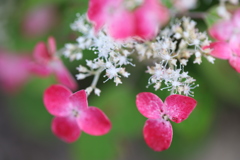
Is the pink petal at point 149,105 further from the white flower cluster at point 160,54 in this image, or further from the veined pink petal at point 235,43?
the veined pink petal at point 235,43

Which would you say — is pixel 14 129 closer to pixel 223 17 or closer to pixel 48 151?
pixel 48 151

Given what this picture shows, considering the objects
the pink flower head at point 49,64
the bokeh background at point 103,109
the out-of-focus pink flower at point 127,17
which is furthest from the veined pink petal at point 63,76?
the out-of-focus pink flower at point 127,17

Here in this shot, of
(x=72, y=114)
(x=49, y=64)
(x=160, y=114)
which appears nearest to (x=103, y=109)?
(x=49, y=64)

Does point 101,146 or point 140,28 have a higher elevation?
point 140,28

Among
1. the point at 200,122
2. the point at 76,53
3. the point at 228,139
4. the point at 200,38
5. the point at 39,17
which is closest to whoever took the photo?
the point at 200,38

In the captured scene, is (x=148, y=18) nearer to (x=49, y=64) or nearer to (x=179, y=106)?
(x=179, y=106)

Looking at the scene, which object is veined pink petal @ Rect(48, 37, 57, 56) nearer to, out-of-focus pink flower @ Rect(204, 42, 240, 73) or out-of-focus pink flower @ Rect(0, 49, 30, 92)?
out-of-focus pink flower @ Rect(204, 42, 240, 73)

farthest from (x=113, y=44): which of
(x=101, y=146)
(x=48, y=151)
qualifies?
(x=48, y=151)
